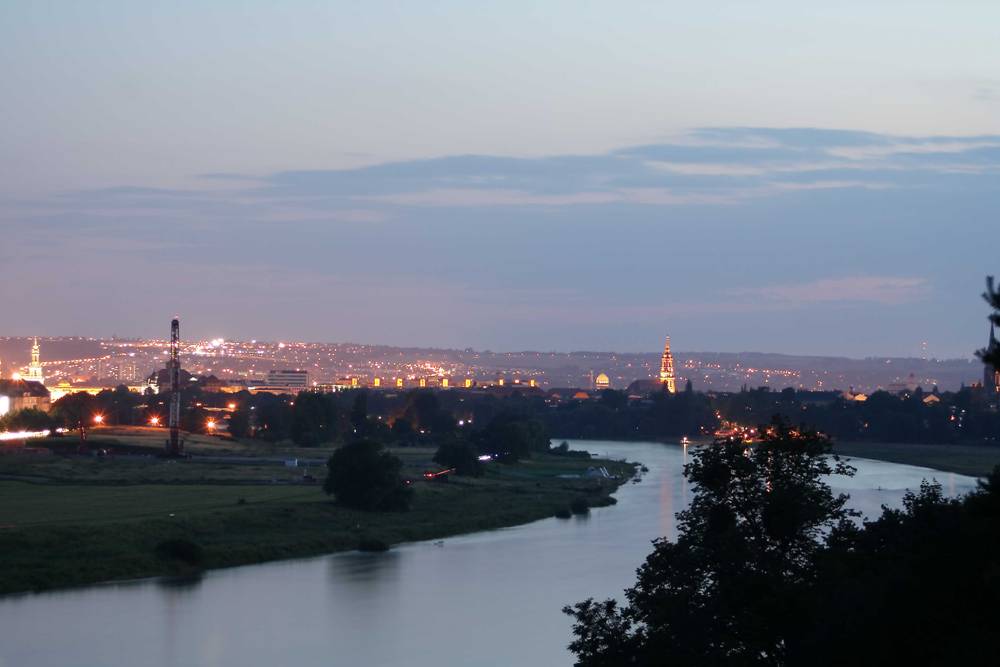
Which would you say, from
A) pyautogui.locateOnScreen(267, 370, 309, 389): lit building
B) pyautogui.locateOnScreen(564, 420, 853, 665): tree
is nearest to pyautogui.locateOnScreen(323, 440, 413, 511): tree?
pyautogui.locateOnScreen(564, 420, 853, 665): tree

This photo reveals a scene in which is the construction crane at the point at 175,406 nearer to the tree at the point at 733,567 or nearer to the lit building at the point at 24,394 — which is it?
the lit building at the point at 24,394

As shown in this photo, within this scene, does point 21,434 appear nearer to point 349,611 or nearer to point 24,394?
point 24,394

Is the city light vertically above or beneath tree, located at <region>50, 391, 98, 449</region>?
beneath

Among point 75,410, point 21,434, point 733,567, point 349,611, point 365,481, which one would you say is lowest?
point 349,611

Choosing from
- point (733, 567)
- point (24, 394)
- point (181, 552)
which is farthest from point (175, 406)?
point (733, 567)

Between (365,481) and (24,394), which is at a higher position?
(24,394)

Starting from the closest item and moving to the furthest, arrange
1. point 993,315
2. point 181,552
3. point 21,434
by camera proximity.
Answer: point 993,315 < point 181,552 < point 21,434

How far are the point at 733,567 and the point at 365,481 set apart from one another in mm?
24920

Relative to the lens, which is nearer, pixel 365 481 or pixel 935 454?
pixel 365 481

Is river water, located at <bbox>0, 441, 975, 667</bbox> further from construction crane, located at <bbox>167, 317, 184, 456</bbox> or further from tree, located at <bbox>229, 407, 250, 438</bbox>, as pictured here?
tree, located at <bbox>229, 407, 250, 438</bbox>

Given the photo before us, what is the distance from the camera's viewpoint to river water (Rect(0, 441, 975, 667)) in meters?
20.5

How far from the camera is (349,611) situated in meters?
24.1

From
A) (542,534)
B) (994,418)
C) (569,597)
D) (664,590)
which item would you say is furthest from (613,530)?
(994,418)

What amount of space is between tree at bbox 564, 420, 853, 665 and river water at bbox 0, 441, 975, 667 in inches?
255
